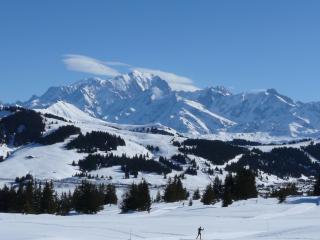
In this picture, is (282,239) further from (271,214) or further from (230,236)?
(271,214)

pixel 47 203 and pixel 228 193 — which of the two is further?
pixel 47 203

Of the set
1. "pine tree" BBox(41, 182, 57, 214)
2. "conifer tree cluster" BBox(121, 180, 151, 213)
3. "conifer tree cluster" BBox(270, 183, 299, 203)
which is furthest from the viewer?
"pine tree" BBox(41, 182, 57, 214)

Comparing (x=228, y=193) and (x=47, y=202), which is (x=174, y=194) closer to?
(x=47, y=202)

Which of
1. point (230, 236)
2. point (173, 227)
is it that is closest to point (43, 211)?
point (173, 227)

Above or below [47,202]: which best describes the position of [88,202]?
below

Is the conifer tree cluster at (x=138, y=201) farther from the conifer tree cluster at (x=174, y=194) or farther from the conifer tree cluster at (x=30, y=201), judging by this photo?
the conifer tree cluster at (x=174, y=194)

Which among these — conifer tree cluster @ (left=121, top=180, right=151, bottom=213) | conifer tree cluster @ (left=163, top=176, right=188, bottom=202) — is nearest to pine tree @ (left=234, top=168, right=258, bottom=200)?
conifer tree cluster @ (left=121, top=180, right=151, bottom=213)

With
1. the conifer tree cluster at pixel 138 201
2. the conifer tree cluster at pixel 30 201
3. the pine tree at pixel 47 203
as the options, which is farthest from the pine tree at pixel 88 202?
the conifer tree cluster at pixel 30 201

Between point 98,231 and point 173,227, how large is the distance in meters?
9.16

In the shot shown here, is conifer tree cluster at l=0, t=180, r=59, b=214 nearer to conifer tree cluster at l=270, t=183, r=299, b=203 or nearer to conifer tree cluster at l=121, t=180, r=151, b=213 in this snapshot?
conifer tree cluster at l=121, t=180, r=151, b=213

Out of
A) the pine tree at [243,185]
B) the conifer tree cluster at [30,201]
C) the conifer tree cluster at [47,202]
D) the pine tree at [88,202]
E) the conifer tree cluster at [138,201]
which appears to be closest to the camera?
the conifer tree cluster at [138,201]

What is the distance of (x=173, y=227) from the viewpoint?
59.8 m

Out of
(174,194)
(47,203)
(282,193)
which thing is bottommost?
→ (47,203)

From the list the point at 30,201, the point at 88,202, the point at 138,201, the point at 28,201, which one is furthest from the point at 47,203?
the point at 138,201
